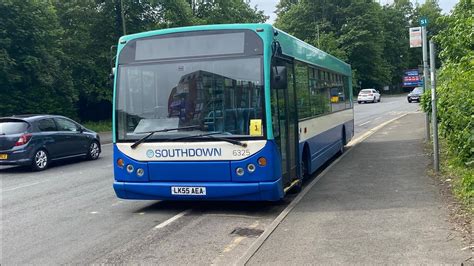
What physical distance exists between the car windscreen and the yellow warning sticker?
904 cm

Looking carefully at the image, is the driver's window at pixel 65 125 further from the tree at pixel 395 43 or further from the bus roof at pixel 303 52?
the tree at pixel 395 43

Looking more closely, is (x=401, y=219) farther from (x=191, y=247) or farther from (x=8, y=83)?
(x=8, y=83)

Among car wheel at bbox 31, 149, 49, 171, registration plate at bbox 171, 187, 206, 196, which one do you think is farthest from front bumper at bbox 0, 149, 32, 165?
registration plate at bbox 171, 187, 206, 196

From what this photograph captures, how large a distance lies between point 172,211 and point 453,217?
4.21 metres

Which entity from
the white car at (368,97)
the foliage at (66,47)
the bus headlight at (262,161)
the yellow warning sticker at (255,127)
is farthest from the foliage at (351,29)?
the bus headlight at (262,161)

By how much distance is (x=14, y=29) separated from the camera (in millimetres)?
28547

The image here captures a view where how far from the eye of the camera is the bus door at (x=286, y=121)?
7820 mm

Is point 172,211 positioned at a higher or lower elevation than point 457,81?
lower

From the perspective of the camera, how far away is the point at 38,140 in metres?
14.4

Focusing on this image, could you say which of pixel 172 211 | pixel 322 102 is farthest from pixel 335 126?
pixel 172 211

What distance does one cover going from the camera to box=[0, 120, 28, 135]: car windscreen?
1409 centimetres

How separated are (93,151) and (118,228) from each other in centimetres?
1002

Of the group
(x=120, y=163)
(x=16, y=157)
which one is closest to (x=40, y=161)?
(x=16, y=157)

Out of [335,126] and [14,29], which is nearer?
[335,126]
